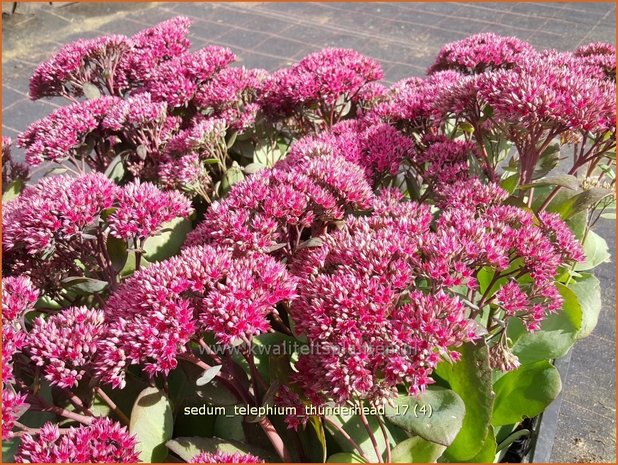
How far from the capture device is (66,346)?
0.89 metres

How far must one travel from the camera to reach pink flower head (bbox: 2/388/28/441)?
31.9 inches

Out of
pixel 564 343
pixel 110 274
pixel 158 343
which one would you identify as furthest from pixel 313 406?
pixel 564 343

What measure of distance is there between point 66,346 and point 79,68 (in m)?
1.06

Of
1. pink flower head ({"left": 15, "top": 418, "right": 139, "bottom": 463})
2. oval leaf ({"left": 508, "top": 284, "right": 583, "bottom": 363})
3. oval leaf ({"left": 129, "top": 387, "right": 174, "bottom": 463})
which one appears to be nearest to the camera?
pink flower head ({"left": 15, "top": 418, "right": 139, "bottom": 463})


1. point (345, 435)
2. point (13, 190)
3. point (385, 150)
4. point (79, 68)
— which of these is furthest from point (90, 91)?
point (345, 435)

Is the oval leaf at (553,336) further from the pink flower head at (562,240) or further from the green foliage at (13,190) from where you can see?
the green foliage at (13,190)

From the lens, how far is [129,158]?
1.59 meters

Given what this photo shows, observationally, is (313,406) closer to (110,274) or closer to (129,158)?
(110,274)

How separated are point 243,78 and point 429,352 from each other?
1043 millimetres

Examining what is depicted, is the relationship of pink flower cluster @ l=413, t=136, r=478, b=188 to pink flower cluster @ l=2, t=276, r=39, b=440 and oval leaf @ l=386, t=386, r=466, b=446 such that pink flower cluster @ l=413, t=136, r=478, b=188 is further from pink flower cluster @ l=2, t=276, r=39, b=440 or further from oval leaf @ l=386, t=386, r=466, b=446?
pink flower cluster @ l=2, t=276, r=39, b=440

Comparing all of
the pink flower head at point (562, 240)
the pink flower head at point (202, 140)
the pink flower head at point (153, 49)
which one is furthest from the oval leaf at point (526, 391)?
the pink flower head at point (153, 49)

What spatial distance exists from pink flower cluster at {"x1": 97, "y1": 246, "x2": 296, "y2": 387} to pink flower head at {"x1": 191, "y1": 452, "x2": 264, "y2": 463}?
0.14 metres

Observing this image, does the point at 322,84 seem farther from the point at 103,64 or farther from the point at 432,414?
the point at 432,414

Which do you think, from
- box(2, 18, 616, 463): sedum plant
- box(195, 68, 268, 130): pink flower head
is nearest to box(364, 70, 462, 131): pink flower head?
box(2, 18, 616, 463): sedum plant
